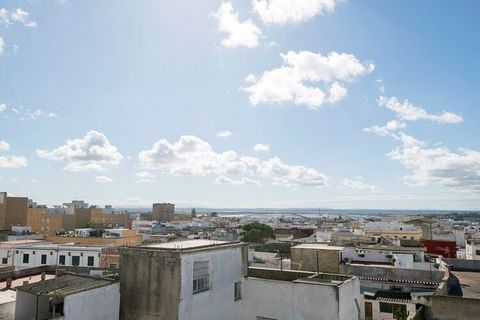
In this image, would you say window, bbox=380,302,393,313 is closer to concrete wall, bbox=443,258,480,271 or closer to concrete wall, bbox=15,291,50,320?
concrete wall, bbox=443,258,480,271

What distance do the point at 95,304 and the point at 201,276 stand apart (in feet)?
14.6

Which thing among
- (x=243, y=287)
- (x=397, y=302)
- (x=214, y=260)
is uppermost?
(x=214, y=260)

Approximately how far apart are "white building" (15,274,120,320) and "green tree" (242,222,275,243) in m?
68.2

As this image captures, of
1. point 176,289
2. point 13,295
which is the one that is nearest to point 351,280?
point 176,289

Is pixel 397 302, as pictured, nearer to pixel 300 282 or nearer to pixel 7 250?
pixel 300 282

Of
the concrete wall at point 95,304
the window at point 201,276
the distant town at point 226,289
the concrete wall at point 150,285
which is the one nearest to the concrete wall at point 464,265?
the distant town at point 226,289

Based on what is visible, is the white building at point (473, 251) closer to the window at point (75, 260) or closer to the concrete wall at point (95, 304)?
the window at point (75, 260)

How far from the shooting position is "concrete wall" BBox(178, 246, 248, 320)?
54.5ft

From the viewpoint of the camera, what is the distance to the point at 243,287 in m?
20.8

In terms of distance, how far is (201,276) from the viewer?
58.4ft

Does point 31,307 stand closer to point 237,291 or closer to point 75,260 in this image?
point 237,291

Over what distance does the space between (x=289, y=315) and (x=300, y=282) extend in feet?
5.62

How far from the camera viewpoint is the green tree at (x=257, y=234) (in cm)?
8376

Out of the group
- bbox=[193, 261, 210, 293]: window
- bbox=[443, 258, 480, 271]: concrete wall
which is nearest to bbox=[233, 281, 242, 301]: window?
bbox=[193, 261, 210, 293]: window
